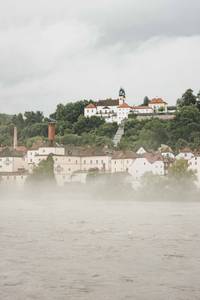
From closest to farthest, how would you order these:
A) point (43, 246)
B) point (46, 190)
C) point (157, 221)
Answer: point (43, 246), point (157, 221), point (46, 190)

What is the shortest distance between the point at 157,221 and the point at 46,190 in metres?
28.5

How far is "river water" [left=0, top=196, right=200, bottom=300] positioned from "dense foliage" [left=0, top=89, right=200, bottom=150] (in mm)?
44194

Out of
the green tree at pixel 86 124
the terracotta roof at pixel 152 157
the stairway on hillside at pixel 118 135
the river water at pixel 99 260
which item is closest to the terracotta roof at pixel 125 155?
the terracotta roof at pixel 152 157

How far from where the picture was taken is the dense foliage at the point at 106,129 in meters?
74.2

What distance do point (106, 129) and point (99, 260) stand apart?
2709 inches

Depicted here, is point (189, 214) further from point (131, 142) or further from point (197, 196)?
point (131, 142)

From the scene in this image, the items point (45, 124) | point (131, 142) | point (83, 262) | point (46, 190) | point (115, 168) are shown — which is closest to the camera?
point (83, 262)

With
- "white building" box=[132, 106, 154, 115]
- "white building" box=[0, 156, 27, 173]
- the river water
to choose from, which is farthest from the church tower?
the river water

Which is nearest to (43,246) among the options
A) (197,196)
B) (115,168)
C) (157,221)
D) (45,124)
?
(157,221)

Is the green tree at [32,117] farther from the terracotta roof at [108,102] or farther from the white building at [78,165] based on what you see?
the white building at [78,165]

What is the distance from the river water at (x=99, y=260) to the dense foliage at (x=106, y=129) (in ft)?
145

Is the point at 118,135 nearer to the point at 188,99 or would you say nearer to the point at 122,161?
the point at 188,99

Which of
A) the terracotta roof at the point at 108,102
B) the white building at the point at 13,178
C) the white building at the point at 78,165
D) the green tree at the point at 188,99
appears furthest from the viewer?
the terracotta roof at the point at 108,102

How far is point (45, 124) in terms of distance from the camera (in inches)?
3492
